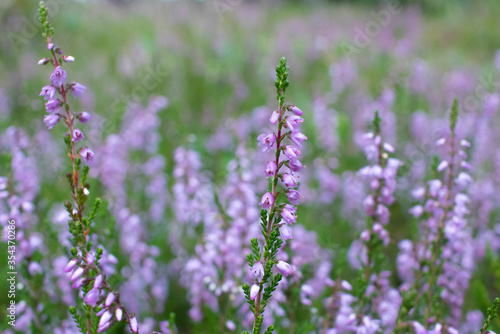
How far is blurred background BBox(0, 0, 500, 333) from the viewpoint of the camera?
4973mm

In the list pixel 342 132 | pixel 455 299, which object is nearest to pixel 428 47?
pixel 342 132

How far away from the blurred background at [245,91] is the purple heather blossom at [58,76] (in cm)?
93

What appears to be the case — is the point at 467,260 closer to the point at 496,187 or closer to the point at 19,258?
the point at 496,187

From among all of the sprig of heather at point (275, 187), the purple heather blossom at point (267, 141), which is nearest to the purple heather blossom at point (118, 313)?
the sprig of heather at point (275, 187)

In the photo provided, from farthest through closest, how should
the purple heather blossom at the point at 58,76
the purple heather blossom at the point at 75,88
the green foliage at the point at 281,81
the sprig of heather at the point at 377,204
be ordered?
the sprig of heather at the point at 377,204 → the purple heather blossom at the point at 75,88 → the purple heather blossom at the point at 58,76 → the green foliage at the point at 281,81

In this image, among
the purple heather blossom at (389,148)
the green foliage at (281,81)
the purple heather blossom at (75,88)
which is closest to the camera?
the green foliage at (281,81)

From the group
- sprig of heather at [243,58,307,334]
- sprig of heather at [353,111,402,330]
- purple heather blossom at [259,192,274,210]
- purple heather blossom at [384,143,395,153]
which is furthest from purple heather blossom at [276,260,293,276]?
purple heather blossom at [384,143,395,153]

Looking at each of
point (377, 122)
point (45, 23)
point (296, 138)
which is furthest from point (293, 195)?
point (45, 23)

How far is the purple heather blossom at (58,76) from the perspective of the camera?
1.78 metres

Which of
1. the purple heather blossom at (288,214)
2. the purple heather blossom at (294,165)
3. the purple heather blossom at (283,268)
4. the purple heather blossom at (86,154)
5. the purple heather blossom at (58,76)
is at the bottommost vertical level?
the purple heather blossom at (283,268)

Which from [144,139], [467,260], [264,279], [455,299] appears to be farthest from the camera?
[144,139]

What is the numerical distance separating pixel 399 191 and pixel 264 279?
13.1 feet

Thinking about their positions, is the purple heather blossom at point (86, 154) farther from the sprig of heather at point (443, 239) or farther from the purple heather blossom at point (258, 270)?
the sprig of heather at point (443, 239)

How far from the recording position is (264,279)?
5.58 feet
